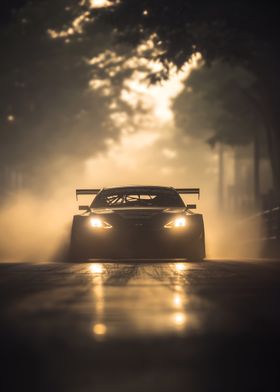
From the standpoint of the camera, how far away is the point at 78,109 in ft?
207

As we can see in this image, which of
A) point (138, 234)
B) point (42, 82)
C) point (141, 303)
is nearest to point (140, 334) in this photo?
point (141, 303)

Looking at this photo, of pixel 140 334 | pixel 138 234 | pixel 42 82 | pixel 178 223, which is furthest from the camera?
pixel 42 82

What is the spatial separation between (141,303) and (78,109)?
2095 inches

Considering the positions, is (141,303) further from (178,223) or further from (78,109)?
(78,109)

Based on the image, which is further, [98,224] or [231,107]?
[231,107]

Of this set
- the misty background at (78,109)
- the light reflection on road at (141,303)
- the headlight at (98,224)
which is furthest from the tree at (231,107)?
the light reflection on road at (141,303)

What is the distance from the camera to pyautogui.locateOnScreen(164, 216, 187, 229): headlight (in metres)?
18.6

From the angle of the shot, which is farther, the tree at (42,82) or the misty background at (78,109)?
the tree at (42,82)

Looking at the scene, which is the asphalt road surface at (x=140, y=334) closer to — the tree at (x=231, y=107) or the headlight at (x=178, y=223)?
the headlight at (x=178, y=223)

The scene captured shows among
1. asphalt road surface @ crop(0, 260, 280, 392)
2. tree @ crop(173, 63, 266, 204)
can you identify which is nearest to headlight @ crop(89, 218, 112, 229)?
asphalt road surface @ crop(0, 260, 280, 392)

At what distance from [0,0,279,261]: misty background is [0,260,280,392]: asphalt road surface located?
11073mm

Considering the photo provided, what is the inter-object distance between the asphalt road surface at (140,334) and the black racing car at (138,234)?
4.64 meters

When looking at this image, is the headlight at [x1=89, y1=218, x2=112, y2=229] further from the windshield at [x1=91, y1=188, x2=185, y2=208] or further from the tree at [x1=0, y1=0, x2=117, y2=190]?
the tree at [x1=0, y1=0, x2=117, y2=190]

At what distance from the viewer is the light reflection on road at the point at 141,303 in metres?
8.33
